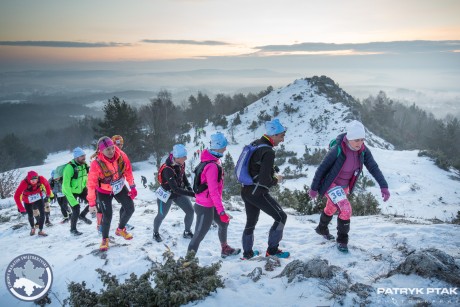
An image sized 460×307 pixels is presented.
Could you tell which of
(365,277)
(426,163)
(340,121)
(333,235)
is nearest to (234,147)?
(340,121)

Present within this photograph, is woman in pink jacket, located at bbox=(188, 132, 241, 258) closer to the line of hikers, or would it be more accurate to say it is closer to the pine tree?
the line of hikers

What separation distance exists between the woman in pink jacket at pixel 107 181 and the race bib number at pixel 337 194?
368cm

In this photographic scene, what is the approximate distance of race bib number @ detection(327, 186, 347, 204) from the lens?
4.26 m

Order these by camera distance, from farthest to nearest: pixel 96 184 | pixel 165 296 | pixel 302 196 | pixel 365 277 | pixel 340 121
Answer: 1. pixel 340 121
2. pixel 302 196
3. pixel 96 184
4. pixel 365 277
5. pixel 165 296

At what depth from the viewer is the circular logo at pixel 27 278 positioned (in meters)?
4.12

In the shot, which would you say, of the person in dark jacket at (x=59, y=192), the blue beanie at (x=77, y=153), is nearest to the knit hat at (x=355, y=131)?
the blue beanie at (x=77, y=153)

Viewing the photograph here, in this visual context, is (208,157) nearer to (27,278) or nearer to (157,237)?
(157,237)

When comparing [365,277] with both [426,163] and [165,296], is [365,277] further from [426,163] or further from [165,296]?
[426,163]

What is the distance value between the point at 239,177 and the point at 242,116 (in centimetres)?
3367

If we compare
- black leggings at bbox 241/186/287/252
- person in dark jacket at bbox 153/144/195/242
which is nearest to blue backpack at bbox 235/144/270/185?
black leggings at bbox 241/186/287/252

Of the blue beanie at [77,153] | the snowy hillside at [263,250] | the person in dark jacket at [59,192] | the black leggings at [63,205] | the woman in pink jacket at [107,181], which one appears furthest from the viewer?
the black leggings at [63,205]

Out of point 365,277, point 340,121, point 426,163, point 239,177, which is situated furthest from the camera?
point 340,121

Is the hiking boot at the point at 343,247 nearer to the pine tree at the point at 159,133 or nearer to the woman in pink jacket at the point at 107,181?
the woman in pink jacket at the point at 107,181

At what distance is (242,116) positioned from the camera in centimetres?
3728
